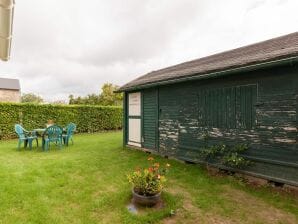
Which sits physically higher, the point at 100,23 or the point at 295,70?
the point at 100,23

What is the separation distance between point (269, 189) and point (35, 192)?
4484 millimetres

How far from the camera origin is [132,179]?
11.9 ft

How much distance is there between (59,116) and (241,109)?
36.8ft

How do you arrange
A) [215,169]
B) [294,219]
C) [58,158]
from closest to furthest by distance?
[294,219]
[215,169]
[58,158]

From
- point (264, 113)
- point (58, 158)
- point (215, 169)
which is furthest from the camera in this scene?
point (58, 158)

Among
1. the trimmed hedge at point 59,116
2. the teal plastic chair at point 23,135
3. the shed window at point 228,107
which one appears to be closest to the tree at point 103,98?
the trimmed hedge at point 59,116

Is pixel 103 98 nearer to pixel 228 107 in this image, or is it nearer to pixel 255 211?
pixel 228 107

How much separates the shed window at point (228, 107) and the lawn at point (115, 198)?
1.26 m

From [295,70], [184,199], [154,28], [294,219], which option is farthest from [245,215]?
[154,28]

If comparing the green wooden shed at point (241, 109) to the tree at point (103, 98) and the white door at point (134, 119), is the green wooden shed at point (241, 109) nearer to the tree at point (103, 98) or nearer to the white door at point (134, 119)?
the white door at point (134, 119)

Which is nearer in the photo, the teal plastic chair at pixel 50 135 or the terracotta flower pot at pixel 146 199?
the terracotta flower pot at pixel 146 199

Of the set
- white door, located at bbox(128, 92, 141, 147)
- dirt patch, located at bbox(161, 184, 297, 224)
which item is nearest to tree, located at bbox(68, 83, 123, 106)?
white door, located at bbox(128, 92, 141, 147)

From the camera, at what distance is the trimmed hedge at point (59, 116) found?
11.1 m

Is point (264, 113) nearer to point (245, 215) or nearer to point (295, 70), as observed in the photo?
point (295, 70)
